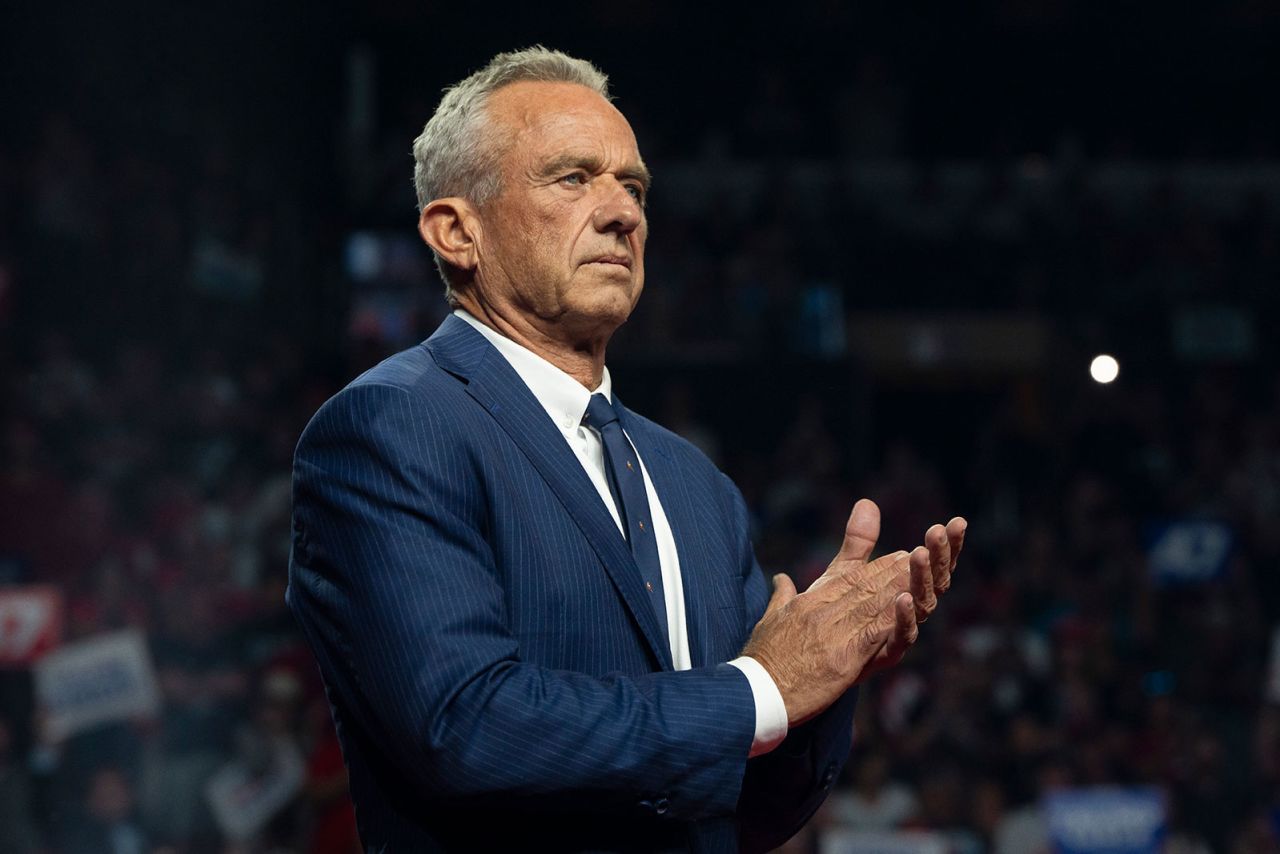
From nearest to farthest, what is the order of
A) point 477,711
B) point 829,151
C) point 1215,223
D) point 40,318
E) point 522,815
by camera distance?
point 477,711 → point 522,815 → point 40,318 → point 1215,223 → point 829,151

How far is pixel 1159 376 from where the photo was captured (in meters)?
9.68

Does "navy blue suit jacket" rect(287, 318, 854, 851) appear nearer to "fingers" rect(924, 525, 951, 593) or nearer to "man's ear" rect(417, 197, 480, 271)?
"man's ear" rect(417, 197, 480, 271)

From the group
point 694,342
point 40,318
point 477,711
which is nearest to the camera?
point 477,711

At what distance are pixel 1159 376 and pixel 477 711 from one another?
8937 millimetres

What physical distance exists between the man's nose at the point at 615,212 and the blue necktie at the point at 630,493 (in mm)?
177

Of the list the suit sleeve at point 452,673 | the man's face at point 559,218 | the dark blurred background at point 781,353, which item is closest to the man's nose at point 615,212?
the man's face at point 559,218

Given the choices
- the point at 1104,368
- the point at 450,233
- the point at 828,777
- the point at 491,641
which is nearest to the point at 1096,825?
the point at 1104,368

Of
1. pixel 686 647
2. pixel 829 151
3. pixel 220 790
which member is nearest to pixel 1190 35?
pixel 829 151

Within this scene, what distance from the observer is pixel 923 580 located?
1520mm

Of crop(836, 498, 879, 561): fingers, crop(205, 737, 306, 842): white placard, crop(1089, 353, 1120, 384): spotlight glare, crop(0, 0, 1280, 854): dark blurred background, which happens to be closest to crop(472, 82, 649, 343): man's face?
crop(836, 498, 879, 561): fingers

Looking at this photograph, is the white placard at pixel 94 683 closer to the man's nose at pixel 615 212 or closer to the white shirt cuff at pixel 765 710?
the man's nose at pixel 615 212

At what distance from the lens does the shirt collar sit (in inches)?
65.3

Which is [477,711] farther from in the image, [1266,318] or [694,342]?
[1266,318]

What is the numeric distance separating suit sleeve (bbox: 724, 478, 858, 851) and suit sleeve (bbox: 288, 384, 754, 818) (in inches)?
9.6
